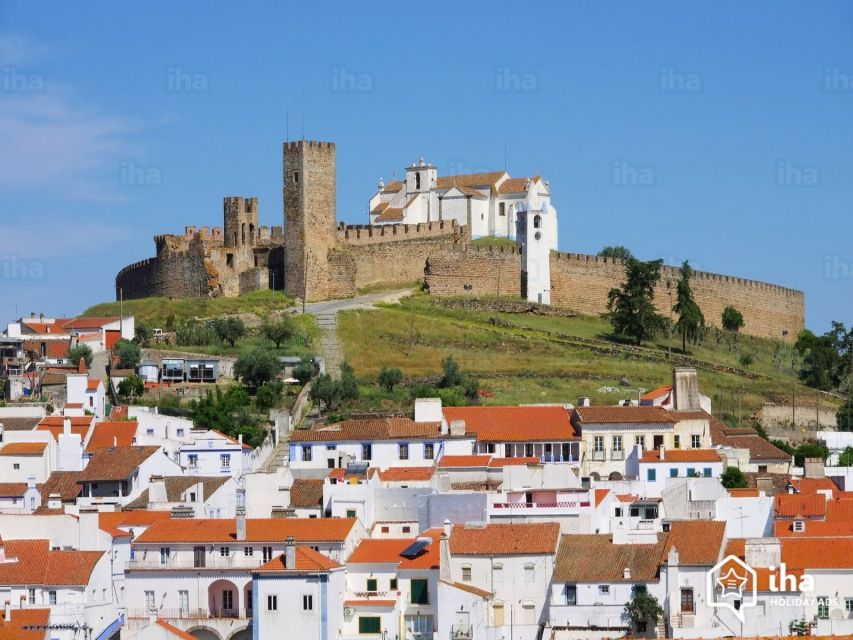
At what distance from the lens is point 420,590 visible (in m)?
48.9

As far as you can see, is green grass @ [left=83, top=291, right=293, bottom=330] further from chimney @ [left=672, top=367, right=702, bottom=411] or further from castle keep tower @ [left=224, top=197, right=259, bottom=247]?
chimney @ [left=672, top=367, right=702, bottom=411]

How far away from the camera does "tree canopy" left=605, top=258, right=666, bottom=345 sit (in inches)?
3804

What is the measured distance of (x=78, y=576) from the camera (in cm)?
5003

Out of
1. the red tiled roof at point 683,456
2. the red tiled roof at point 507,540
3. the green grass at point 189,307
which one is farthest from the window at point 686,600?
the green grass at point 189,307

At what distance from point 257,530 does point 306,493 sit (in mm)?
6068

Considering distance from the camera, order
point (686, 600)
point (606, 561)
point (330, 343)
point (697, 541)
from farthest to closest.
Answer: point (330, 343), point (606, 561), point (697, 541), point (686, 600)

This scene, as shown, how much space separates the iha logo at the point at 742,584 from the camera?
45.9 meters

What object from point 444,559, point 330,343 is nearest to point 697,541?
point 444,559

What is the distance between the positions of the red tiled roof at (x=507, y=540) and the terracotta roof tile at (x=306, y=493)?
6370mm

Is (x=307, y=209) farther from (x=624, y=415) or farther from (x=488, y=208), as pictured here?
(x=624, y=415)

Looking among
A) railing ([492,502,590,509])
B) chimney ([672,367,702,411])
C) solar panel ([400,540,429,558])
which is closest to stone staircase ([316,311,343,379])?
chimney ([672,367,702,411])

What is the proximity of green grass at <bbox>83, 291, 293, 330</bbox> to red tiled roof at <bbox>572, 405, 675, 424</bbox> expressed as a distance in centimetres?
3083

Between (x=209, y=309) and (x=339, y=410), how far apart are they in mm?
20434

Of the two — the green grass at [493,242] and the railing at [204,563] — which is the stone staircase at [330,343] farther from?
the railing at [204,563]
